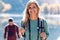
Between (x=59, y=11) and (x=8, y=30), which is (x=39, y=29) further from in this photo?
(x=59, y=11)

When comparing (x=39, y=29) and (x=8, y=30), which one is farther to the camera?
(x=8, y=30)

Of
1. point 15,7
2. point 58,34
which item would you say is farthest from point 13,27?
point 58,34

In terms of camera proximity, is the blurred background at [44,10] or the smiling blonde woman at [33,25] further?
the blurred background at [44,10]

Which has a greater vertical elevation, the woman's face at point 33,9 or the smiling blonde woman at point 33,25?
the woman's face at point 33,9

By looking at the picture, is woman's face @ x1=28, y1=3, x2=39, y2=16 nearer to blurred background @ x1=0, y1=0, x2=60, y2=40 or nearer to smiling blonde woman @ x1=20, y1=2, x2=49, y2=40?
smiling blonde woman @ x1=20, y1=2, x2=49, y2=40

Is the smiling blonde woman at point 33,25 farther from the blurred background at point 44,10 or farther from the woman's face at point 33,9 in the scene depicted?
the blurred background at point 44,10

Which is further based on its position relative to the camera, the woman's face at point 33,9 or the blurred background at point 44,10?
the blurred background at point 44,10

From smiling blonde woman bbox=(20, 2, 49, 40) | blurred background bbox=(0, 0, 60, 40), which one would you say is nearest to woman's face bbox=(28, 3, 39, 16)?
smiling blonde woman bbox=(20, 2, 49, 40)

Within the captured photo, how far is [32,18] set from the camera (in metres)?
0.88

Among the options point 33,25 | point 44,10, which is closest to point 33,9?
point 33,25

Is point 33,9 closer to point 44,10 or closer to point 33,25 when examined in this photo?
point 33,25

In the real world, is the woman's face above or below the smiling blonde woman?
above

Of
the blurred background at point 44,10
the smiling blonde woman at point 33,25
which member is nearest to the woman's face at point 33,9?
the smiling blonde woman at point 33,25

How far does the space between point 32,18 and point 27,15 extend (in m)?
0.04
